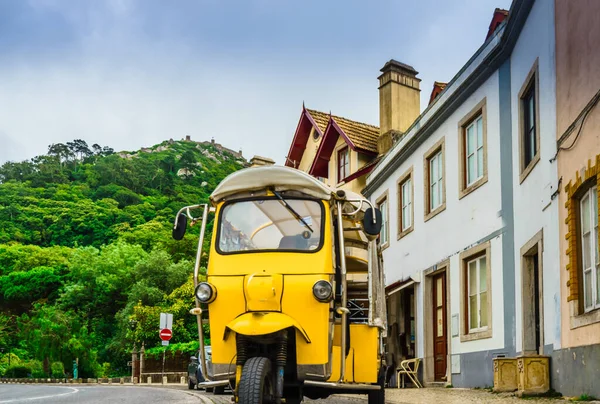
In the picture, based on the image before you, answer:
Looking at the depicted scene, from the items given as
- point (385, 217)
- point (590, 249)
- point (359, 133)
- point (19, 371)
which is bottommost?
point (19, 371)

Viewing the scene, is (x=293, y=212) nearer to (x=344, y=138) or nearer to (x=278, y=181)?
(x=278, y=181)


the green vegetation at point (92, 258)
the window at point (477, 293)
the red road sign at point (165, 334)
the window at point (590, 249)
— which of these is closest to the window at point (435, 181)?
the window at point (477, 293)

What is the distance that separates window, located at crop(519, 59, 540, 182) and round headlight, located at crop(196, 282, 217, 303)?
23.6 ft

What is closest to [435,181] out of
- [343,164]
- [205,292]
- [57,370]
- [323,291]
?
[343,164]

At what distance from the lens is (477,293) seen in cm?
1770

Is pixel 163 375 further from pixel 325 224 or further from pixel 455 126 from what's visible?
pixel 325 224

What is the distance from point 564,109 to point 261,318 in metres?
6.15

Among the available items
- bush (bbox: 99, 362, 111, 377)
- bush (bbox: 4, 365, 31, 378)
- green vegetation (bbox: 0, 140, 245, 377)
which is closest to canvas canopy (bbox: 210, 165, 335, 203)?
green vegetation (bbox: 0, 140, 245, 377)

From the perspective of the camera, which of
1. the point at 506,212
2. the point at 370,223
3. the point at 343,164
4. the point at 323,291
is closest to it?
the point at 323,291

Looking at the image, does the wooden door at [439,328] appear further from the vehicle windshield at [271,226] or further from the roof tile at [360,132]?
the vehicle windshield at [271,226]

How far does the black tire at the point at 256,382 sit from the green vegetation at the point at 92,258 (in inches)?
1442

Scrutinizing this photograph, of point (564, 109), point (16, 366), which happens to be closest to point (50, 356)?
point (16, 366)

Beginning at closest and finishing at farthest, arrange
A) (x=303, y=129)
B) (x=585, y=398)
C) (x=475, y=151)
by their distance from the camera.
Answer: (x=585, y=398)
(x=475, y=151)
(x=303, y=129)

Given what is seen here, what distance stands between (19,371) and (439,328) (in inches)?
1940
